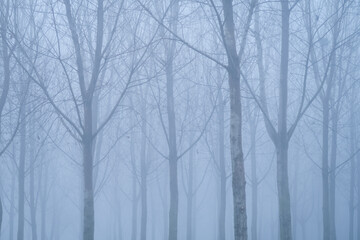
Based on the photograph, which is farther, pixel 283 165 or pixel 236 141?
pixel 283 165

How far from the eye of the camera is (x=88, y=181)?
259 inches

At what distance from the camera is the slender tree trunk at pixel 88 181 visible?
6.42m

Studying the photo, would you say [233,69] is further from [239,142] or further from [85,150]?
[85,150]

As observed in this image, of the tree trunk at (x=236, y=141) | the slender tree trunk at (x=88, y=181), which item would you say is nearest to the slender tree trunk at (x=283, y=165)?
the tree trunk at (x=236, y=141)

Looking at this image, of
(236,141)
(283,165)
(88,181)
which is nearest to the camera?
(236,141)

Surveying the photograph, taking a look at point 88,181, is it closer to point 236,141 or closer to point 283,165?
point 236,141

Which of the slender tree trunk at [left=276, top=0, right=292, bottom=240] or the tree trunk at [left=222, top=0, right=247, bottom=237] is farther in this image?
the slender tree trunk at [left=276, top=0, right=292, bottom=240]

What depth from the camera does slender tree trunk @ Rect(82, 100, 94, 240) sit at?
6420 mm

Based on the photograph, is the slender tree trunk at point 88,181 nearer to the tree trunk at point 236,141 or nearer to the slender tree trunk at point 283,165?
the tree trunk at point 236,141

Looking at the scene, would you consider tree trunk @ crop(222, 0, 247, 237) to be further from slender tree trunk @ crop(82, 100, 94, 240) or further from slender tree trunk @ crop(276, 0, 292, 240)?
slender tree trunk @ crop(82, 100, 94, 240)

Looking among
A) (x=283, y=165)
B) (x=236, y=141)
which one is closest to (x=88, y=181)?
(x=236, y=141)

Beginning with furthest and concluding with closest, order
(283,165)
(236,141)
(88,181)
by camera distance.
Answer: (283,165), (88,181), (236,141)

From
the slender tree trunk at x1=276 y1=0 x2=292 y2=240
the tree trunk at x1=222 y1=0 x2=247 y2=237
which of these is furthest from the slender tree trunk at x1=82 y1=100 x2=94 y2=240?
the slender tree trunk at x1=276 y1=0 x2=292 y2=240

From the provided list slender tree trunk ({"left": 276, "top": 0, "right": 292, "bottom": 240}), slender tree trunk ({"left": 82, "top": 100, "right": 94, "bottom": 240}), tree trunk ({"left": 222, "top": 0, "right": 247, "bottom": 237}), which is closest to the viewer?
tree trunk ({"left": 222, "top": 0, "right": 247, "bottom": 237})
